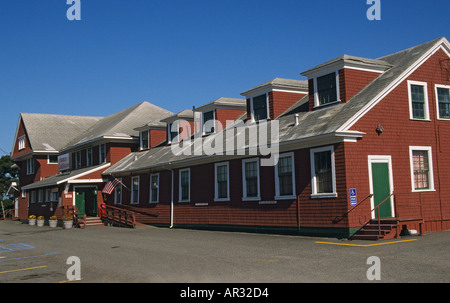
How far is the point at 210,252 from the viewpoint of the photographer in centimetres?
1528

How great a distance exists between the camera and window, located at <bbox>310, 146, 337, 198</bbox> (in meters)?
18.4

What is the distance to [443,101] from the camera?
68.9 ft

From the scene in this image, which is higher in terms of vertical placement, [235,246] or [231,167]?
[231,167]

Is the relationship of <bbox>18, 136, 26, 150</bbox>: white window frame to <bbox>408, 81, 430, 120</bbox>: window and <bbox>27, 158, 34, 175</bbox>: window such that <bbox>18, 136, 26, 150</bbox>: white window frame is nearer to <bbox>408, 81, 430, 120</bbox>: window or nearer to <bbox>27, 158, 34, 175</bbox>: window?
<bbox>27, 158, 34, 175</bbox>: window

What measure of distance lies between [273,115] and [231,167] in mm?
3564

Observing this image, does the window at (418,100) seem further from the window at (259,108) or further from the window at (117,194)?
the window at (117,194)

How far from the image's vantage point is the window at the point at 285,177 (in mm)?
20188

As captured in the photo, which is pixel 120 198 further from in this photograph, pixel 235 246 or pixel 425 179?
pixel 425 179

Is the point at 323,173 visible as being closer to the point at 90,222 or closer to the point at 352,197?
the point at 352,197

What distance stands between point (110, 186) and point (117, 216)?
87.3 inches

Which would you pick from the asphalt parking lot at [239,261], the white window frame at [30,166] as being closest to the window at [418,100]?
the asphalt parking lot at [239,261]

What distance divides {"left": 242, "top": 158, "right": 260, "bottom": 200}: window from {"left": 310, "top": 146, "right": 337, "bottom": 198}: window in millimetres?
3622

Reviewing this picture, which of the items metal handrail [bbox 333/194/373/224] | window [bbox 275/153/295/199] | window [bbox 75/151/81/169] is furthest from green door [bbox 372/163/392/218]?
window [bbox 75/151/81/169]

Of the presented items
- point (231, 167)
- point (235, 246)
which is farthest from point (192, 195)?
point (235, 246)
